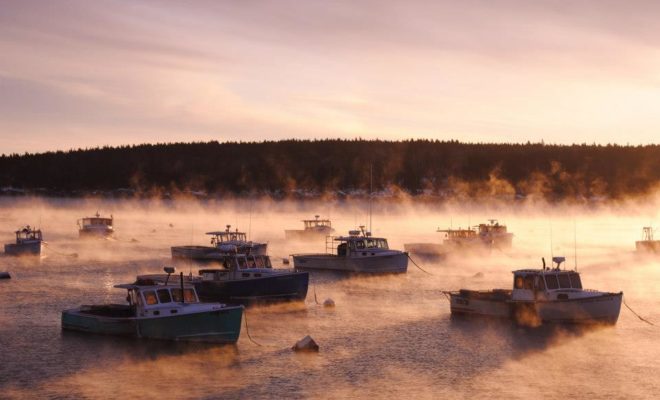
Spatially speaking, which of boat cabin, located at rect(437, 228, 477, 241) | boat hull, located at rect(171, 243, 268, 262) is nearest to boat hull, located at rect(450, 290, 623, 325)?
boat hull, located at rect(171, 243, 268, 262)

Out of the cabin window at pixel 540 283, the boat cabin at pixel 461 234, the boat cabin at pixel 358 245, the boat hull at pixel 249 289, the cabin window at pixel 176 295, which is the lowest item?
the boat hull at pixel 249 289

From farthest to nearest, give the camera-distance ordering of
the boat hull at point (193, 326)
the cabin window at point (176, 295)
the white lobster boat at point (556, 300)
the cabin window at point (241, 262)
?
the cabin window at point (241, 262)
the white lobster boat at point (556, 300)
the cabin window at point (176, 295)
the boat hull at point (193, 326)

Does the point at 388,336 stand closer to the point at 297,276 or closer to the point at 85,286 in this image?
the point at 297,276

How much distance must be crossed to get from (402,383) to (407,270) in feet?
155

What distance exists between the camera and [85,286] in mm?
69562

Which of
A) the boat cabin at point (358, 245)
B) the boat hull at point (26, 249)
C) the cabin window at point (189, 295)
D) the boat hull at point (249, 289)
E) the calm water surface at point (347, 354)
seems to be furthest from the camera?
the boat hull at point (26, 249)

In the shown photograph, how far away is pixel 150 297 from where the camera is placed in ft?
144

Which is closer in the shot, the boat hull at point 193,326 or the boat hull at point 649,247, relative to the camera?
the boat hull at point 193,326

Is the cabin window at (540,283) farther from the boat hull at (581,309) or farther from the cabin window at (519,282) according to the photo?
the cabin window at (519,282)

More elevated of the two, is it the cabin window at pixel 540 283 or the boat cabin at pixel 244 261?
the boat cabin at pixel 244 261

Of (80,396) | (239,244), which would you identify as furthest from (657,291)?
(80,396)

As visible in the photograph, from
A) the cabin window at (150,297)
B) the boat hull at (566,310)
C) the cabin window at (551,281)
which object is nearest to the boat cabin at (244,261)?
the cabin window at (150,297)

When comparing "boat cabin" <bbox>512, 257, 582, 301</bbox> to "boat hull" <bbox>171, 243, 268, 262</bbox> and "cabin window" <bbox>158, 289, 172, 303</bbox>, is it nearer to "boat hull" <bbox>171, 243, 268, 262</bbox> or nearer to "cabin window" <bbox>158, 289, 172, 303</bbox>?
"cabin window" <bbox>158, 289, 172, 303</bbox>

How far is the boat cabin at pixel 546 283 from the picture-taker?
49531 mm
